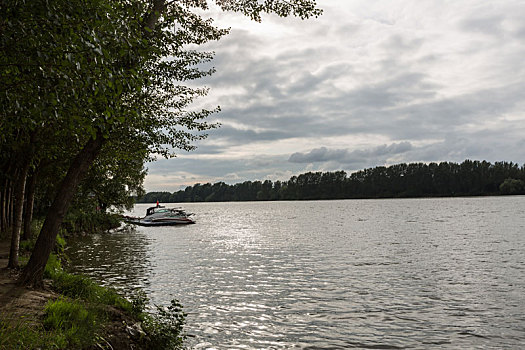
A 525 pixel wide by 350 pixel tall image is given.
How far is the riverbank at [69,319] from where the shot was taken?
7070 mm

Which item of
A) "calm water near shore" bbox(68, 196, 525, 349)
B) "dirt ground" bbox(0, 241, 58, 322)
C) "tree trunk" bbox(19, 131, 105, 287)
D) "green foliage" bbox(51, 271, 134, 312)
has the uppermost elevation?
"tree trunk" bbox(19, 131, 105, 287)

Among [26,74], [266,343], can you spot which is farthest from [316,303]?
[26,74]

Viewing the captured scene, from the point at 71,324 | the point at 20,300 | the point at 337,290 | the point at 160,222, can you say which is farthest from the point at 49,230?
the point at 160,222

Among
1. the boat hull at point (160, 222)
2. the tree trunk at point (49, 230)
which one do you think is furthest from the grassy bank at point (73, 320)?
the boat hull at point (160, 222)

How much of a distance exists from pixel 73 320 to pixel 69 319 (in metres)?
0.08

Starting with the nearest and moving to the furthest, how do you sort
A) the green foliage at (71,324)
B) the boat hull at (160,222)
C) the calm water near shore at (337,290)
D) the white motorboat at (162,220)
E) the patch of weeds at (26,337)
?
the patch of weeds at (26,337) < the green foliage at (71,324) < the calm water near shore at (337,290) < the boat hull at (160,222) < the white motorboat at (162,220)

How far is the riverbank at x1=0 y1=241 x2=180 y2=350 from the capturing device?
7.07m

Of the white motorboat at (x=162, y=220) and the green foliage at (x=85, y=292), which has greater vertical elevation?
the green foliage at (x=85, y=292)

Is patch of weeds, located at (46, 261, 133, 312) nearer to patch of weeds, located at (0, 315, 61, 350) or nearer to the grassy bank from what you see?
the grassy bank

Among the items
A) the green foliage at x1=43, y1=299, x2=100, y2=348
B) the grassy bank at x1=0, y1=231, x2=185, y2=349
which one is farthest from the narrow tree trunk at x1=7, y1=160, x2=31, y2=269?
the green foliage at x1=43, y1=299, x2=100, y2=348

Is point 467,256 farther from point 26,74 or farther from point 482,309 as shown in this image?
point 26,74

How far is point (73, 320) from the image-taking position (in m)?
8.50

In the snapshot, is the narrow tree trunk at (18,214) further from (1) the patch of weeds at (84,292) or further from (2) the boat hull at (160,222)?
(2) the boat hull at (160,222)

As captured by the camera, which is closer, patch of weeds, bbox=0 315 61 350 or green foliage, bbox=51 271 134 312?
patch of weeds, bbox=0 315 61 350
